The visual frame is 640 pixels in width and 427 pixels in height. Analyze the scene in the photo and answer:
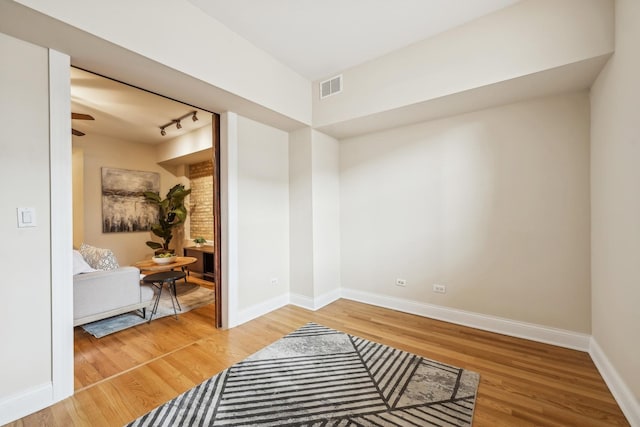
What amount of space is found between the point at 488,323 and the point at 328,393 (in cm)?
193

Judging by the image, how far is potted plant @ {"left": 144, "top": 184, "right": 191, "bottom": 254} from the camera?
217 inches

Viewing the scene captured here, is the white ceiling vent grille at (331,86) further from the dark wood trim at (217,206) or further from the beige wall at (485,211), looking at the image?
the dark wood trim at (217,206)

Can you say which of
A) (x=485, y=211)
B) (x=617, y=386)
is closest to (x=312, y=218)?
(x=485, y=211)

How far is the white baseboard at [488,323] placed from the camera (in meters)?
2.43

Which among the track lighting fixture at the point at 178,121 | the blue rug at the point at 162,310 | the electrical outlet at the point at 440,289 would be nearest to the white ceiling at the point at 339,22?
the track lighting fixture at the point at 178,121

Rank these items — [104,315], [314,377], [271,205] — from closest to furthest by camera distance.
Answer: [314,377], [104,315], [271,205]

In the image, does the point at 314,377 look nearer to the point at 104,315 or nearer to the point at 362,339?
the point at 362,339

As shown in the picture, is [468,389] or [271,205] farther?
[271,205]

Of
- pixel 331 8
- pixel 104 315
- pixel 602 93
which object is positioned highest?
pixel 331 8

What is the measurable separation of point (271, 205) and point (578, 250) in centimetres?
315

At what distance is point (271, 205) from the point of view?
348 cm

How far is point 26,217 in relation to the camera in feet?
5.52

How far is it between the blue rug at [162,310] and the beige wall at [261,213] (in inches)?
41.7

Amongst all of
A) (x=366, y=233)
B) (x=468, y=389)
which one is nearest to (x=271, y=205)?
(x=366, y=233)
